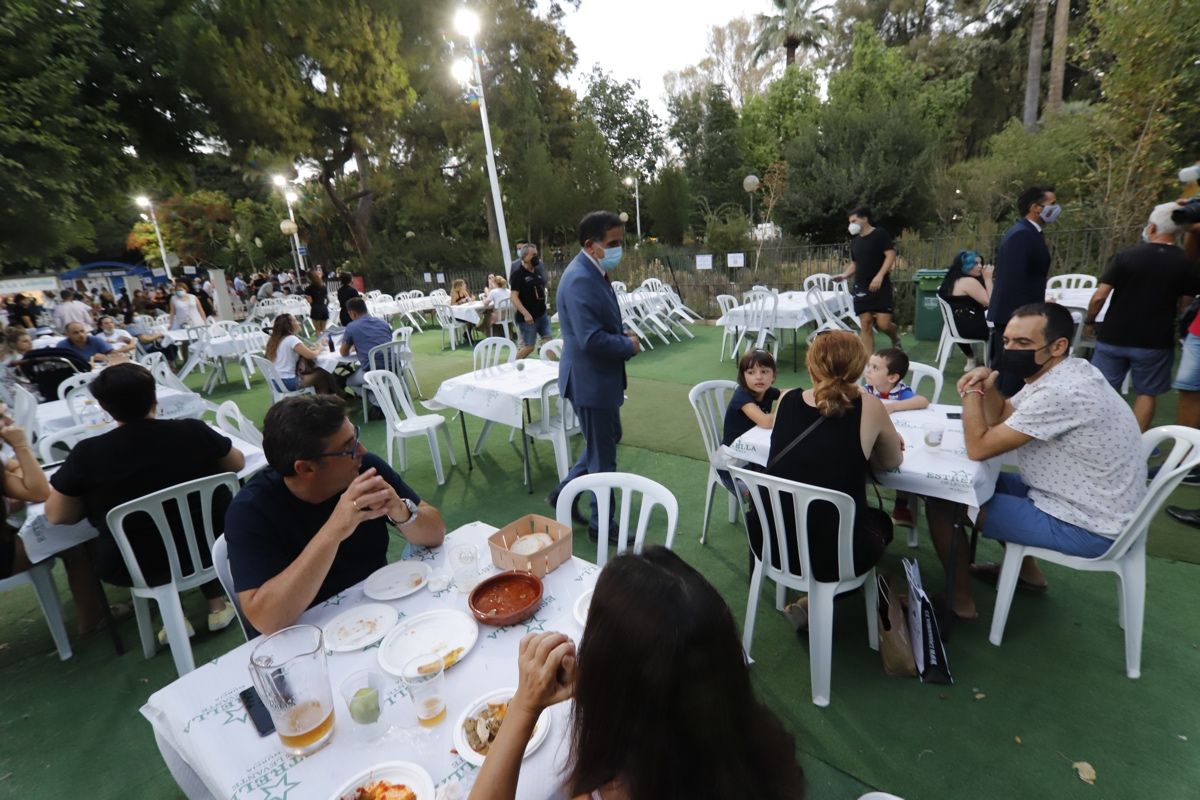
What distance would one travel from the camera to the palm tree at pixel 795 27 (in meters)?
23.3

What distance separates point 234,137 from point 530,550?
3.23 m

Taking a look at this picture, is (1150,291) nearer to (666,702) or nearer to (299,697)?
(666,702)

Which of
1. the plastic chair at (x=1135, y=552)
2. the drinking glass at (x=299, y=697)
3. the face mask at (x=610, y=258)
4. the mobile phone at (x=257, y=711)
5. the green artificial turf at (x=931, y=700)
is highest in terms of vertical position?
the face mask at (x=610, y=258)

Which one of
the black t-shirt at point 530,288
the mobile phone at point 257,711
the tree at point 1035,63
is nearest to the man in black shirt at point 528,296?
the black t-shirt at point 530,288

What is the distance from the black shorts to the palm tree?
69.9ft

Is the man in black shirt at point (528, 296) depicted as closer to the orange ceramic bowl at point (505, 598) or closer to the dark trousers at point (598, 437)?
the dark trousers at point (598, 437)

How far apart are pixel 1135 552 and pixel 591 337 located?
2.65 meters

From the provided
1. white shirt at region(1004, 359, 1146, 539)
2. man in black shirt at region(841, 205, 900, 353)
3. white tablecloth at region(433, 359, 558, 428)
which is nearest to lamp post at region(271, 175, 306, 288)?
white tablecloth at region(433, 359, 558, 428)

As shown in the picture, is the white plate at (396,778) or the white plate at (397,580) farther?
the white plate at (397,580)

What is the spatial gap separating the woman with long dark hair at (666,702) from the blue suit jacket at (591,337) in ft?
7.77

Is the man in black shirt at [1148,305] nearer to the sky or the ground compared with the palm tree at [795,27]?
nearer to the ground

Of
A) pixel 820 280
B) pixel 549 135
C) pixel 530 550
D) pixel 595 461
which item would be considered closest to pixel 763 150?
pixel 549 135

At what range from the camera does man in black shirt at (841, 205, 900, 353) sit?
609 centimetres

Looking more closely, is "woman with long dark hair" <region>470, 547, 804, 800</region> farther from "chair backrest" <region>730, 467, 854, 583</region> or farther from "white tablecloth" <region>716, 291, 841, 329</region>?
"white tablecloth" <region>716, 291, 841, 329</region>
